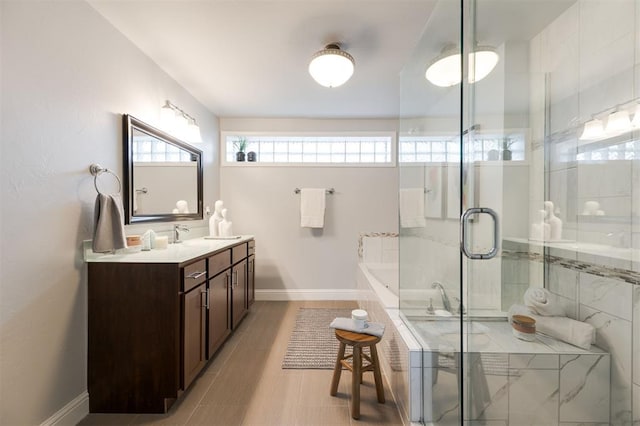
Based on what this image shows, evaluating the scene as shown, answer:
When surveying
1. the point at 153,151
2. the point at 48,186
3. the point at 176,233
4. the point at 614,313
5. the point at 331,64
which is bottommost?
the point at 614,313

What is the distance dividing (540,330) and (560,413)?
326 mm

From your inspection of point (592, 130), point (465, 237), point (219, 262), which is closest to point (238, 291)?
point (219, 262)

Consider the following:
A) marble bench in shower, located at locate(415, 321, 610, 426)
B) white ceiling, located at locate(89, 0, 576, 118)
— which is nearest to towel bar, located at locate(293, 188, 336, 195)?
white ceiling, located at locate(89, 0, 576, 118)

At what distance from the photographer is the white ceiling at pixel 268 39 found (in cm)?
167

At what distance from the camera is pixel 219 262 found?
2.12 meters

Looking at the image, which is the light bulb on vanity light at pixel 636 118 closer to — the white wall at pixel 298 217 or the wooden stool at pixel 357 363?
the wooden stool at pixel 357 363

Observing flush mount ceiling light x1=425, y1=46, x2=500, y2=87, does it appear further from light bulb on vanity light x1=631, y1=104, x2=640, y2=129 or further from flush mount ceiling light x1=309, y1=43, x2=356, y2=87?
flush mount ceiling light x1=309, y1=43, x2=356, y2=87

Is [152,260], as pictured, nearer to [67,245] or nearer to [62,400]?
[67,245]

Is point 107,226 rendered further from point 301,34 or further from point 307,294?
point 307,294

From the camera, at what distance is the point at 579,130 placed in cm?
127

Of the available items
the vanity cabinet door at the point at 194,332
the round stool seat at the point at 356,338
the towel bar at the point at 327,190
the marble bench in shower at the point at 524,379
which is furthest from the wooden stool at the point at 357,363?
the towel bar at the point at 327,190

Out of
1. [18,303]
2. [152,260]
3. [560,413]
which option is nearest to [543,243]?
[560,413]

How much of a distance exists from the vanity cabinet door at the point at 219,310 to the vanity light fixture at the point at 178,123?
1298 millimetres

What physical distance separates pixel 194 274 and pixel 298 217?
191cm
